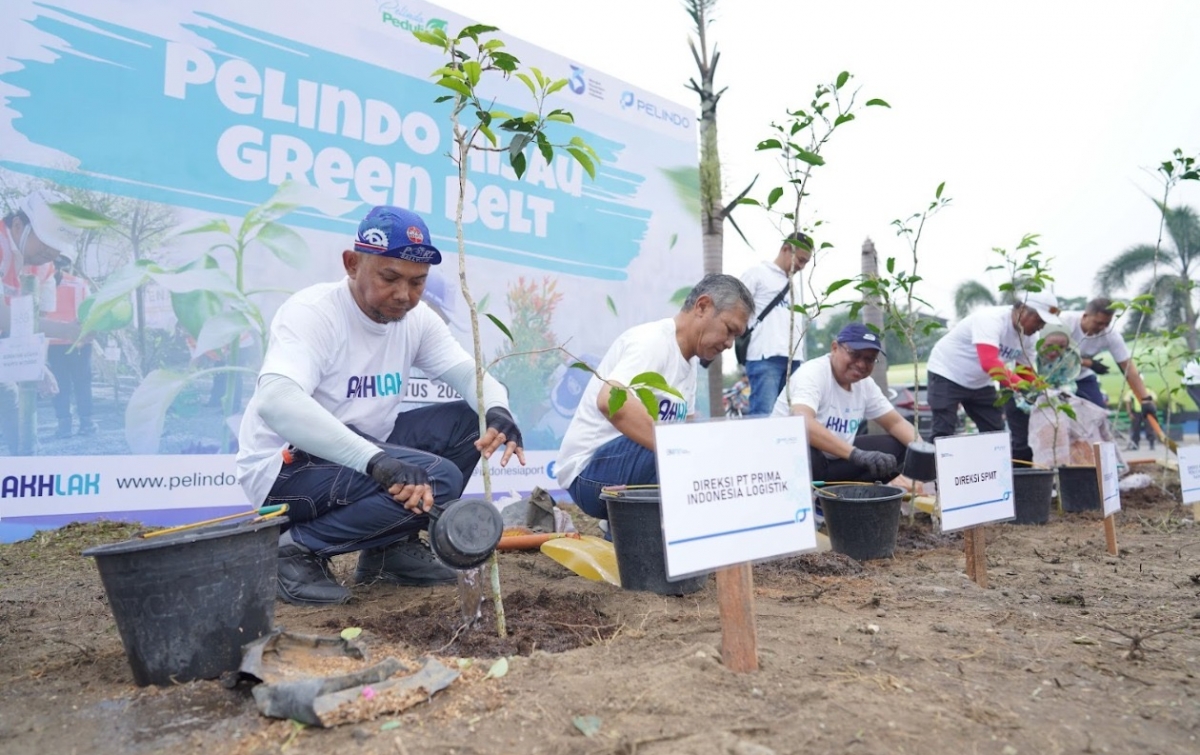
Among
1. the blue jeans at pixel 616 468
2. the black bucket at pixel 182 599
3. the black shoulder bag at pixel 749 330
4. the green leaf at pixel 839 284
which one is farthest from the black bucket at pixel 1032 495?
the black bucket at pixel 182 599

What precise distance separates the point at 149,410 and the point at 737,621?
3656mm

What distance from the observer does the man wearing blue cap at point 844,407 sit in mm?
3945

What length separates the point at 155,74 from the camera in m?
4.33

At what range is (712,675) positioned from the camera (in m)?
1.73

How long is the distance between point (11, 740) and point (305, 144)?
396 cm

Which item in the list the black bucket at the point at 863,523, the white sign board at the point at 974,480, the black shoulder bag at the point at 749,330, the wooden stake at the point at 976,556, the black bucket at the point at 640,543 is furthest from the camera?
the black shoulder bag at the point at 749,330

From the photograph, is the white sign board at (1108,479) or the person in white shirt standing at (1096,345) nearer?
the white sign board at (1108,479)

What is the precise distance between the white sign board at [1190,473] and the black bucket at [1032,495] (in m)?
0.70

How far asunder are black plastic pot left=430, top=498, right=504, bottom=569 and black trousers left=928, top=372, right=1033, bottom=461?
4447 mm

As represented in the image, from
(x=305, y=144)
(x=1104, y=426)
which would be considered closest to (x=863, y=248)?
(x=1104, y=426)

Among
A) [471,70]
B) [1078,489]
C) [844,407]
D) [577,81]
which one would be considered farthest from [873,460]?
[577,81]

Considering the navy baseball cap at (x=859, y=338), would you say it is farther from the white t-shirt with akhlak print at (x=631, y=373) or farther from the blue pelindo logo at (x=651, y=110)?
the blue pelindo logo at (x=651, y=110)

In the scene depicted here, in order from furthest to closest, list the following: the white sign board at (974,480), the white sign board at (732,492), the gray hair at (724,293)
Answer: the gray hair at (724,293) → the white sign board at (974,480) → the white sign board at (732,492)

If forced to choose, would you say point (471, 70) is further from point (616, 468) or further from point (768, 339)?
point (768, 339)
